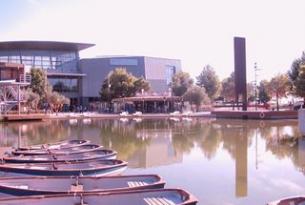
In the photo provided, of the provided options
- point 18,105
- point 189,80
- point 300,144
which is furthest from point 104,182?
point 189,80

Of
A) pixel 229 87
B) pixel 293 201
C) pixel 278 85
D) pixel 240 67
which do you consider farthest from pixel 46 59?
pixel 293 201

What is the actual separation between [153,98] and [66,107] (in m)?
22.4

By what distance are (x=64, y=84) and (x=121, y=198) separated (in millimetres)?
92420

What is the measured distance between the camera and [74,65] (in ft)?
340

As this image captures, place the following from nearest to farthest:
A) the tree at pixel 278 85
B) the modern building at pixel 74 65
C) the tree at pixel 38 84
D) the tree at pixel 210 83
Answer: the tree at pixel 38 84
the tree at pixel 278 85
the tree at pixel 210 83
the modern building at pixel 74 65

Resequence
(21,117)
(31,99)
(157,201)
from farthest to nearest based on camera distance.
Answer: (31,99) < (21,117) < (157,201)

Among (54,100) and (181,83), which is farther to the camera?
(181,83)

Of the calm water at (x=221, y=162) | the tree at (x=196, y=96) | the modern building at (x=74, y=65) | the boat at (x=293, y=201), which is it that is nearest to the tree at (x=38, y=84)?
the tree at (x=196, y=96)

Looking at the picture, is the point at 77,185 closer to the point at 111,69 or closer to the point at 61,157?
the point at 61,157

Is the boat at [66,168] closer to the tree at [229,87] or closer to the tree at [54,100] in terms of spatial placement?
the tree at [54,100]

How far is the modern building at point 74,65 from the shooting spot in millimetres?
99188

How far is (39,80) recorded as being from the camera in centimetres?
7319

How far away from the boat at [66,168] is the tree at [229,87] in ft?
265

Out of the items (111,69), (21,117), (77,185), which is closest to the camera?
(77,185)
